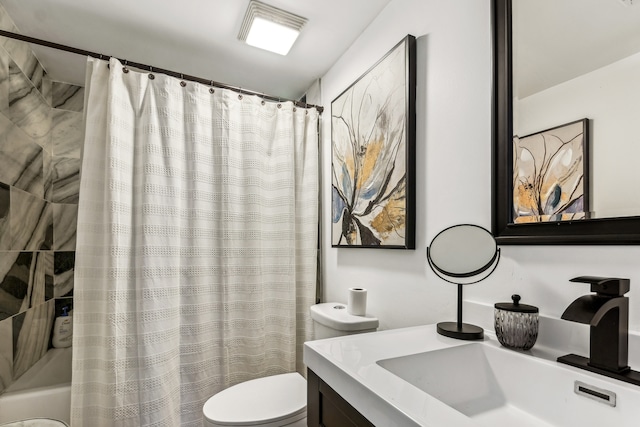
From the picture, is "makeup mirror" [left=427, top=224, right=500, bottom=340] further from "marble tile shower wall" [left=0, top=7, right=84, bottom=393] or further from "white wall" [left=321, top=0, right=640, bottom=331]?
"marble tile shower wall" [left=0, top=7, right=84, bottom=393]

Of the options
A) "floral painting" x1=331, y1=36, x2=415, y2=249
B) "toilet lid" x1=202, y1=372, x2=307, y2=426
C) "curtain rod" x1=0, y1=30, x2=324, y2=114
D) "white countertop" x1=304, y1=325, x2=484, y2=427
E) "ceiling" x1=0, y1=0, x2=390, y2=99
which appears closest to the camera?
"white countertop" x1=304, y1=325, x2=484, y2=427

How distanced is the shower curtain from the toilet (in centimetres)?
38

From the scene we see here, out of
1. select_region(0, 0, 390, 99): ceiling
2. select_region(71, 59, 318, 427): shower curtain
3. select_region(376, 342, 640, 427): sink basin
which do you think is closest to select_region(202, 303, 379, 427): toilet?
select_region(71, 59, 318, 427): shower curtain

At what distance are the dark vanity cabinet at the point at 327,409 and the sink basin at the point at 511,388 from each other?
135 millimetres

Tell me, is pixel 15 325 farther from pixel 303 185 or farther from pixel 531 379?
pixel 531 379

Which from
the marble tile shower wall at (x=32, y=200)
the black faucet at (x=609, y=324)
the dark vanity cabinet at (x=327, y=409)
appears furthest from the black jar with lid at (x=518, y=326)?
the marble tile shower wall at (x=32, y=200)

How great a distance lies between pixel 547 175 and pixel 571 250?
0.70ft

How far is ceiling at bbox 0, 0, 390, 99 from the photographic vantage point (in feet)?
5.34

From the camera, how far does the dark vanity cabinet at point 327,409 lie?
2.29 ft

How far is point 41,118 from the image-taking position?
214 centimetres

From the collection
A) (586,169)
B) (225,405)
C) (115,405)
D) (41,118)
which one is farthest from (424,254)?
(41,118)

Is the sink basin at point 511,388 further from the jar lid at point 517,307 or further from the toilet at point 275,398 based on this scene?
the toilet at point 275,398

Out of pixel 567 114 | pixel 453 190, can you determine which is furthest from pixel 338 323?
pixel 567 114

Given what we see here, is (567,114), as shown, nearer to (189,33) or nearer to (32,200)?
(189,33)
